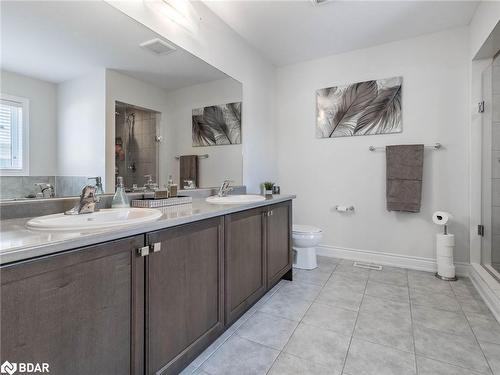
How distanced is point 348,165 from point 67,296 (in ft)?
9.04

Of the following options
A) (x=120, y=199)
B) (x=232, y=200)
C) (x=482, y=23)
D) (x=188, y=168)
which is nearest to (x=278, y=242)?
(x=232, y=200)

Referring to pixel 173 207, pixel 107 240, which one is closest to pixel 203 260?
pixel 173 207

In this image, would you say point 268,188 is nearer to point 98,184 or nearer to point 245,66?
point 245,66

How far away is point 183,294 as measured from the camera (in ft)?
3.72

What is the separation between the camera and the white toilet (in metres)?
2.50

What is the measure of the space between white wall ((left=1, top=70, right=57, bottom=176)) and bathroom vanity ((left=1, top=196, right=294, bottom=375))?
59 centimetres

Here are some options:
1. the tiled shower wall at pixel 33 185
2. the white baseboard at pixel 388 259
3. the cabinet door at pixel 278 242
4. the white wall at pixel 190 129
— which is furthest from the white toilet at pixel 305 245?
the tiled shower wall at pixel 33 185

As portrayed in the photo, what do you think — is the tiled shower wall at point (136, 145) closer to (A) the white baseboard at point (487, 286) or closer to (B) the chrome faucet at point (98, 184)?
(B) the chrome faucet at point (98, 184)

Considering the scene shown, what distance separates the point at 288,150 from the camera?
3.22m

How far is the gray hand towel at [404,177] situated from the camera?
8.20 ft

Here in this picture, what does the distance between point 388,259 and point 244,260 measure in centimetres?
190

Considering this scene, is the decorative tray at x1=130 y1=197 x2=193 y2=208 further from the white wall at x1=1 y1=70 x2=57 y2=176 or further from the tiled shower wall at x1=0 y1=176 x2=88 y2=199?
the white wall at x1=1 y1=70 x2=57 y2=176

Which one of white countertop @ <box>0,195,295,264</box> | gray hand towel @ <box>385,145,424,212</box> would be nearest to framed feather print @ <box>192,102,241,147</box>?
white countertop @ <box>0,195,295,264</box>

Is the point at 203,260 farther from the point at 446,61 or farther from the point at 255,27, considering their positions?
the point at 446,61
